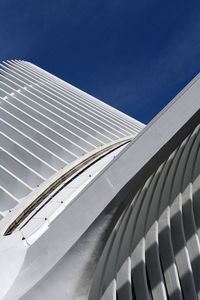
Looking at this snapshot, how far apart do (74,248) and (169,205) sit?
4.20ft

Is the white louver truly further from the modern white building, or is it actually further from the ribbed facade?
the ribbed facade

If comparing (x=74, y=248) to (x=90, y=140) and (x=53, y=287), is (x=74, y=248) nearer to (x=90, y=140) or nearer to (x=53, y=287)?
(x=53, y=287)

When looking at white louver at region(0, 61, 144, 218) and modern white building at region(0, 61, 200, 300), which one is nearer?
modern white building at region(0, 61, 200, 300)

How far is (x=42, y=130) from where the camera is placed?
1079 cm

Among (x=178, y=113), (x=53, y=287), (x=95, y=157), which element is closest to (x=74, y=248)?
(x=53, y=287)

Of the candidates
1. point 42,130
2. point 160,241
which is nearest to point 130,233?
point 160,241

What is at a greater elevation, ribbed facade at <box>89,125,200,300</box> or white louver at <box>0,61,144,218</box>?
white louver at <box>0,61,144,218</box>

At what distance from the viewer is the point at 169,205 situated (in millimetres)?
5551

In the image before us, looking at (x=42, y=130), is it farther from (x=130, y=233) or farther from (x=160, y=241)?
(x=160, y=241)

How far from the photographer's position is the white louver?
870 cm

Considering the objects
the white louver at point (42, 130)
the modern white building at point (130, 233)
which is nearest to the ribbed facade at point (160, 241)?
the modern white building at point (130, 233)

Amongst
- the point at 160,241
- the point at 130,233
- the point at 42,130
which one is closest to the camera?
the point at 160,241

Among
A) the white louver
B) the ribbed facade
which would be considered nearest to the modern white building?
the ribbed facade

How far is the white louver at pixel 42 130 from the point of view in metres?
8.70
